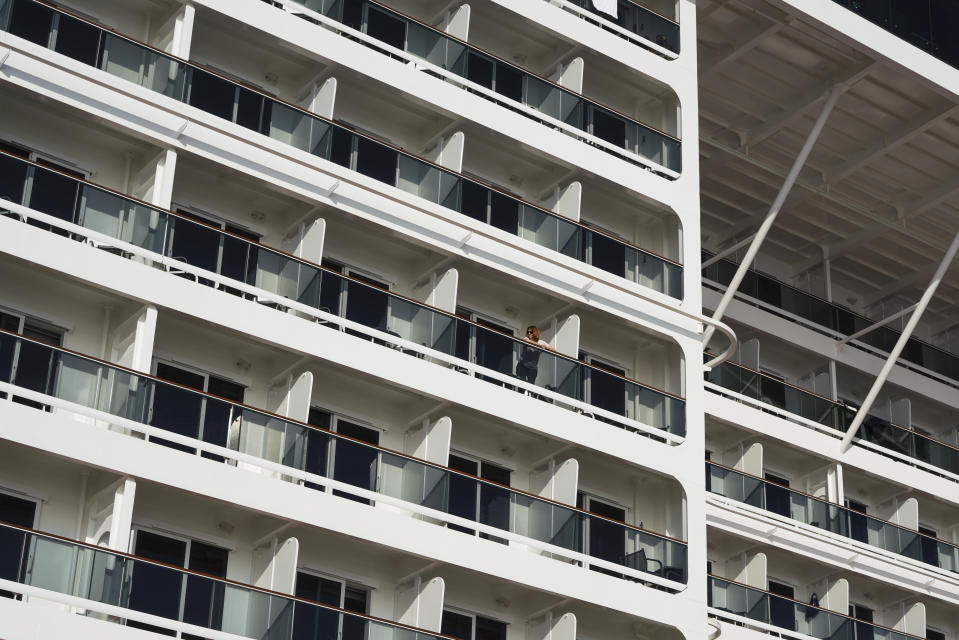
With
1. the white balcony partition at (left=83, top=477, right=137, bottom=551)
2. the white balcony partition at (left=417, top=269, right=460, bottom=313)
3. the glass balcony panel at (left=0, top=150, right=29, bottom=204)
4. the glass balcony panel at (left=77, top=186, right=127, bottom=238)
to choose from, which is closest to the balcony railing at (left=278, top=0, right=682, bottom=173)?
the white balcony partition at (left=417, top=269, right=460, bottom=313)

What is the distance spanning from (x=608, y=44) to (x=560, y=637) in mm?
10381

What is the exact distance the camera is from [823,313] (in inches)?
1474

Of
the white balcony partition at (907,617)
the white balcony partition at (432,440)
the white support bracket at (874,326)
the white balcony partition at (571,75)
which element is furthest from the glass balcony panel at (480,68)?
the white balcony partition at (907,617)

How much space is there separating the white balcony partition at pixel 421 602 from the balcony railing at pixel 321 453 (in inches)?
42.3

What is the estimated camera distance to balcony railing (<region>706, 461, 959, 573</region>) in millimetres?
31906

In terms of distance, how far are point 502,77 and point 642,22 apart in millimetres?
3481

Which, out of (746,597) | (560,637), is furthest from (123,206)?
(746,597)

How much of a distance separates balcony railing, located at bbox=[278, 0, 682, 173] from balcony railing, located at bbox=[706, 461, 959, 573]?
6.44 metres

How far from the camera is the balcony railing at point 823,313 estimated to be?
36469 millimetres

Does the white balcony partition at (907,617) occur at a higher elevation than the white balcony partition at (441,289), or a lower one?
Answer: lower

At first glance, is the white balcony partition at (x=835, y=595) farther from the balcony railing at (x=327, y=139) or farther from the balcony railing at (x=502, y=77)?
the balcony railing at (x=502, y=77)

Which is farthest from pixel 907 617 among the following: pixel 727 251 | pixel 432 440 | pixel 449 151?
pixel 449 151

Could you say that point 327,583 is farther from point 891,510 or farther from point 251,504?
point 891,510

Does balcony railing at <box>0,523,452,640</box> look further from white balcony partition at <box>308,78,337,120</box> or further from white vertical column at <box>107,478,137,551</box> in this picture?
white balcony partition at <box>308,78,337,120</box>
